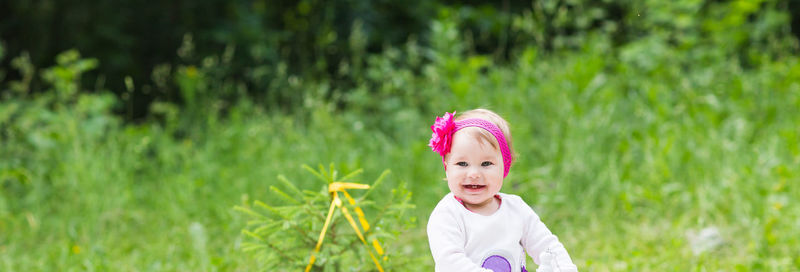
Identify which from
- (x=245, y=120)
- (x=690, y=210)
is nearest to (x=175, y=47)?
(x=245, y=120)

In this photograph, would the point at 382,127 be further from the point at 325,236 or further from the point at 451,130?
the point at 451,130

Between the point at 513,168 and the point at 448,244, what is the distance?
2.46 metres

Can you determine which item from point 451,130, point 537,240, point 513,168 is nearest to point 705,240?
point 513,168

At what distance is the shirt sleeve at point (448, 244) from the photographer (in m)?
1.66

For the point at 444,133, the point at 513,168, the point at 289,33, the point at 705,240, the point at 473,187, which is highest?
the point at 289,33

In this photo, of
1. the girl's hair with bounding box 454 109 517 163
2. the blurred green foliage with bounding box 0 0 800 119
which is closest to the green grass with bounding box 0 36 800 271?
the blurred green foliage with bounding box 0 0 800 119

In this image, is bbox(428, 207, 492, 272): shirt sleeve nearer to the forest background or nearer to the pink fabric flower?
the pink fabric flower

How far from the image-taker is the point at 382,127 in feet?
16.6

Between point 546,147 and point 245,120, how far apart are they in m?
2.15

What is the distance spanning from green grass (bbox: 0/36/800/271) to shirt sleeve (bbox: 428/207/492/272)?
5.27 ft

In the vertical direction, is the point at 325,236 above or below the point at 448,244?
above

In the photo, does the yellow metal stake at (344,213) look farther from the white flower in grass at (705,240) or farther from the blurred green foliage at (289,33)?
the blurred green foliage at (289,33)

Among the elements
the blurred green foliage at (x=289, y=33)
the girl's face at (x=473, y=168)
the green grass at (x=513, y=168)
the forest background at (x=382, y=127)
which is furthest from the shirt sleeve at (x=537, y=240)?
the blurred green foliage at (x=289, y=33)

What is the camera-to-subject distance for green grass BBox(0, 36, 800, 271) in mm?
3477
